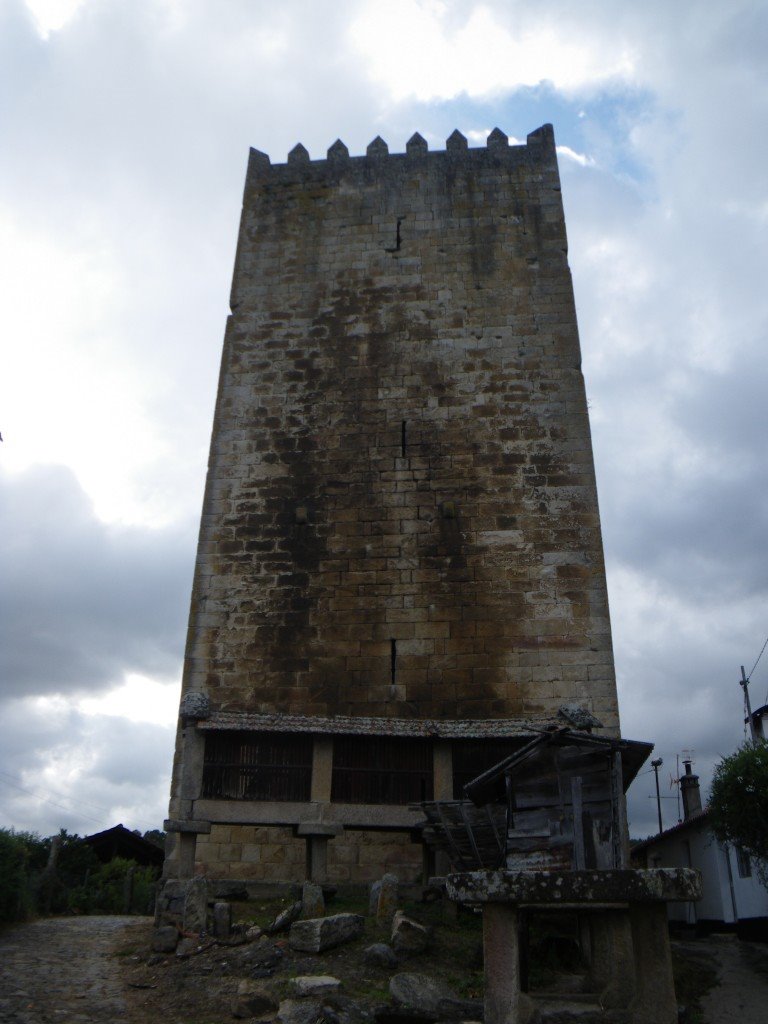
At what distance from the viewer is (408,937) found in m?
6.77

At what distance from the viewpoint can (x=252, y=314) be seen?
13.8m

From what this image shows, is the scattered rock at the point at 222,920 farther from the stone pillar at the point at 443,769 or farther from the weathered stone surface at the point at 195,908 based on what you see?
the stone pillar at the point at 443,769

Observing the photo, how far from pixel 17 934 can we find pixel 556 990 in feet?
21.8

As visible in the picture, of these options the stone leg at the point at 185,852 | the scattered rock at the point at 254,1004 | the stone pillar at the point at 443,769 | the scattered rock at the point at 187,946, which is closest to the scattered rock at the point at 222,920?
the scattered rock at the point at 187,946

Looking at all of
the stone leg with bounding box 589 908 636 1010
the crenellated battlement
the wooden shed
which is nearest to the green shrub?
the wooden shed

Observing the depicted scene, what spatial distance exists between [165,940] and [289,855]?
3.03 meters

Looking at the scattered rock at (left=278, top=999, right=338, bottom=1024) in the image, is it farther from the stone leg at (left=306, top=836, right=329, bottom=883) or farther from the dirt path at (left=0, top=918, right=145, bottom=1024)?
the stone leg at (left=306, top=836, right=329, bottom=883)

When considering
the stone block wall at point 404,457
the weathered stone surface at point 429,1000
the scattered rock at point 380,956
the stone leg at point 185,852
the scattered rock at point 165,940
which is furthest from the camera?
the stone block wall at point 404,457

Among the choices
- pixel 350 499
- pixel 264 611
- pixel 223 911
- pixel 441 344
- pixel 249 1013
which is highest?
pixel 441 344

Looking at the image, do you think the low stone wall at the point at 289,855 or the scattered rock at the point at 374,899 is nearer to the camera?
the scattered rock at the point at 374,899

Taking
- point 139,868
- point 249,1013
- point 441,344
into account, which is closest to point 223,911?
point 249,1013

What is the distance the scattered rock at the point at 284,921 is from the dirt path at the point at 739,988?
3.97 meters

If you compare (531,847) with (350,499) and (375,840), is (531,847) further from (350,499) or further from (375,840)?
(350,499)

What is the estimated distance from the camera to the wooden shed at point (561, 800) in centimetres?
604
